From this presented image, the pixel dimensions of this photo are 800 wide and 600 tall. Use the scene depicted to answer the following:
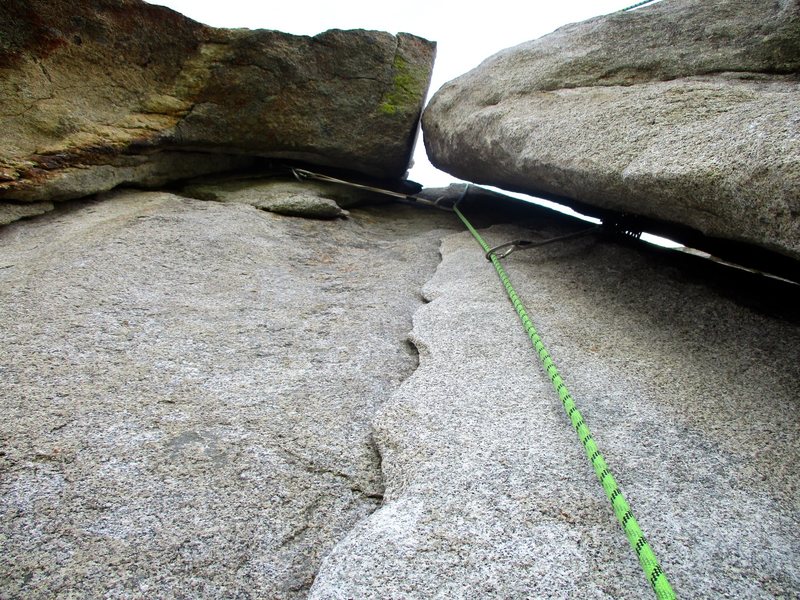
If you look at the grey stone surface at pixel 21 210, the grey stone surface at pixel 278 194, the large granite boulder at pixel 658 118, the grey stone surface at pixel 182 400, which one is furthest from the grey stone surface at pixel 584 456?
Result: the grey stone surface at pixel 21 210

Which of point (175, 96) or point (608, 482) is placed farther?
point (175, 96)

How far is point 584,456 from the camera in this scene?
1.59m

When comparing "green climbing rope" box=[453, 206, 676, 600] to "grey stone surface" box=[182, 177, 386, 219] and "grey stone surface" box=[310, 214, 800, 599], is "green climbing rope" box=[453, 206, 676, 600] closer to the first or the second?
"grey stone surface" box=[310, 214, 800, 599]

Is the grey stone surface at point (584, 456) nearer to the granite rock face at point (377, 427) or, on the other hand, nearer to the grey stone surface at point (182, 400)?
the granite rock face at point (377, 427)

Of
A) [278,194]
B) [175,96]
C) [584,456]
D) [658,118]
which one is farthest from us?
[278,194]

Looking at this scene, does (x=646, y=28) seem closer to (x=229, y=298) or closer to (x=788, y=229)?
(x=788, y=229)

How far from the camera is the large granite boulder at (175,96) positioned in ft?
11.8

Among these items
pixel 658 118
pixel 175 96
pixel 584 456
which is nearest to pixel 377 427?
pixel 584 456

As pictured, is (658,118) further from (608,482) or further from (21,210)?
(21,210)

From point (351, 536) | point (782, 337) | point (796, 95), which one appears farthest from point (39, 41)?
point (782, 337)

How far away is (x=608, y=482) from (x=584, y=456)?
21 cm

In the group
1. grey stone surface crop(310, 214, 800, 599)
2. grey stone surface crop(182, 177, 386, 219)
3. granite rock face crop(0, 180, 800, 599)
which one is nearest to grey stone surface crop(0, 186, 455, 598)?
granite rock face crop(0, 180, 800, 599)

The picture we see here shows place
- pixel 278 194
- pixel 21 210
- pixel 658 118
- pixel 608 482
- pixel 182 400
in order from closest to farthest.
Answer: pixel 608 482
pixel 182 400
pixel 658 118
pixel 21 210
pixel 278 194

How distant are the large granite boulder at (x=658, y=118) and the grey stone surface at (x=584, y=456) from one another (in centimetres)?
54
